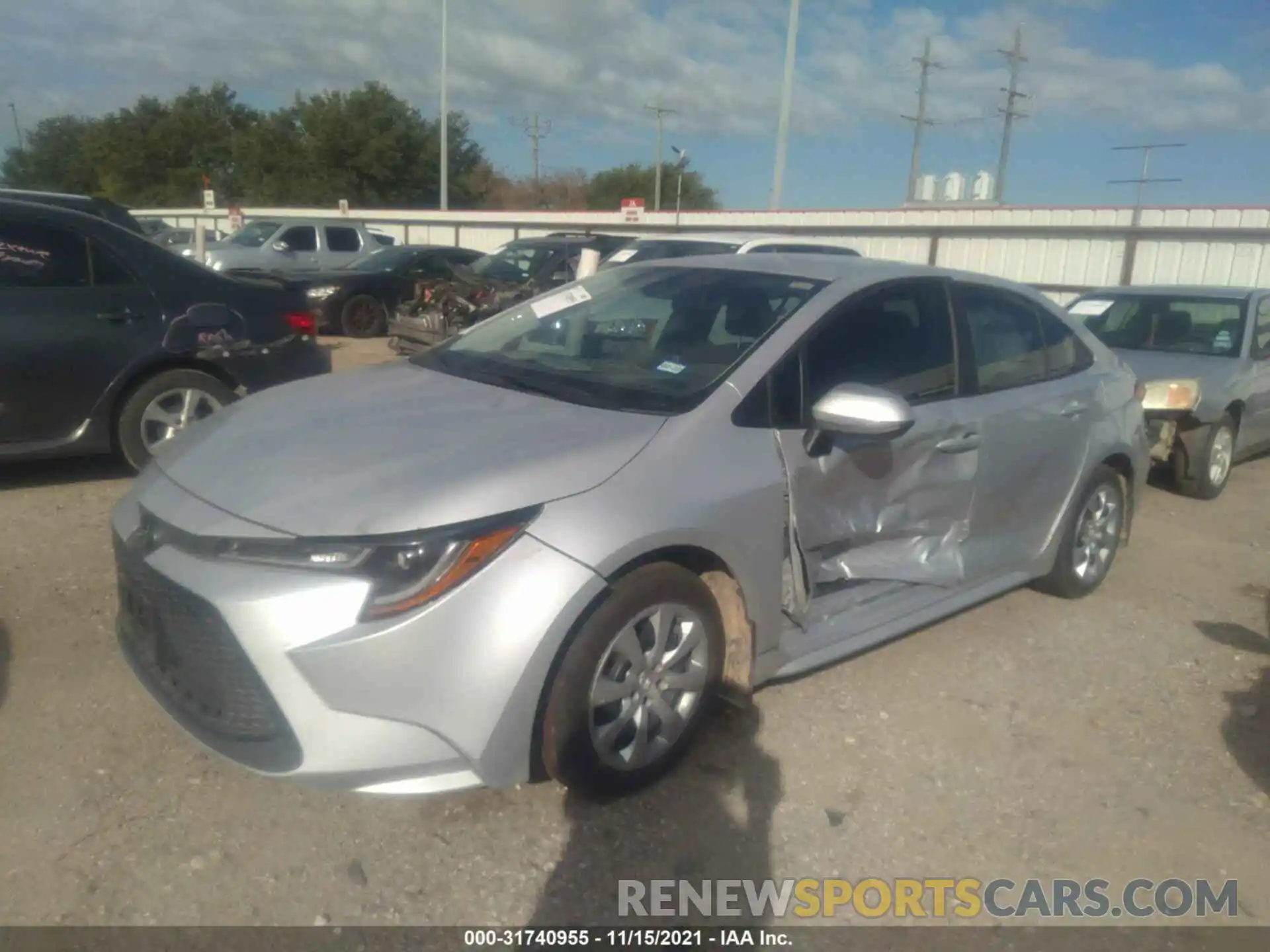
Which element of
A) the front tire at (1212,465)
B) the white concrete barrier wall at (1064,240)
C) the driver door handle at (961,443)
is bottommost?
the front tire at (1212,465)

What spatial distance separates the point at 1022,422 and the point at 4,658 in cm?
413

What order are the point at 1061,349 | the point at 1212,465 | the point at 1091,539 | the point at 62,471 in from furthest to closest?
the point at 1212,465 → the point at 62,471 → the point at 1091,539 → the point at 1061,349

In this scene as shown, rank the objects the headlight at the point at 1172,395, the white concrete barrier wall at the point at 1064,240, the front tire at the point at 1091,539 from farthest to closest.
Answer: the white concrete barrier wall at the point at 1064,240, the headlight at the point at 1172,395, the front tire at the point at 1091,539

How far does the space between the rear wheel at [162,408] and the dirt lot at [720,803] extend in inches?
55.8

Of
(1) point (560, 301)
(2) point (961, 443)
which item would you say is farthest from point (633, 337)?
(2) point (961, 443)

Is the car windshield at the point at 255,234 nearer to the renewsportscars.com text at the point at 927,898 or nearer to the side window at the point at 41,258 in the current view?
the side window at the point at 41,258

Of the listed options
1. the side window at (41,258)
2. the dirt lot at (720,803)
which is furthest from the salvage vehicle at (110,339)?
the dirt lot at (720,803)

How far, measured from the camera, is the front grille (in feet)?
7.93

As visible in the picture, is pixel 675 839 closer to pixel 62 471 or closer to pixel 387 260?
pixel 62 471

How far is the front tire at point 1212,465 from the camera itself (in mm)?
6961

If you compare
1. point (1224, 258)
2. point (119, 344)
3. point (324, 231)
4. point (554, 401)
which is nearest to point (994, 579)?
point (554, 401)

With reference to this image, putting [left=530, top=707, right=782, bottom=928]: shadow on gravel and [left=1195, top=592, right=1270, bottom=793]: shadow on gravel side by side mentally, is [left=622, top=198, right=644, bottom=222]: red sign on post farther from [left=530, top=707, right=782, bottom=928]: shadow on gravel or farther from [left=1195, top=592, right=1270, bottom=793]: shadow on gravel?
[left=530, top=707, right=782, bottom=928]: shadow on gravel

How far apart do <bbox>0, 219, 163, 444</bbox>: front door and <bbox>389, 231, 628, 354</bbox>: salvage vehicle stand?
5108 mm

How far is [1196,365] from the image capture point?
716 cm
